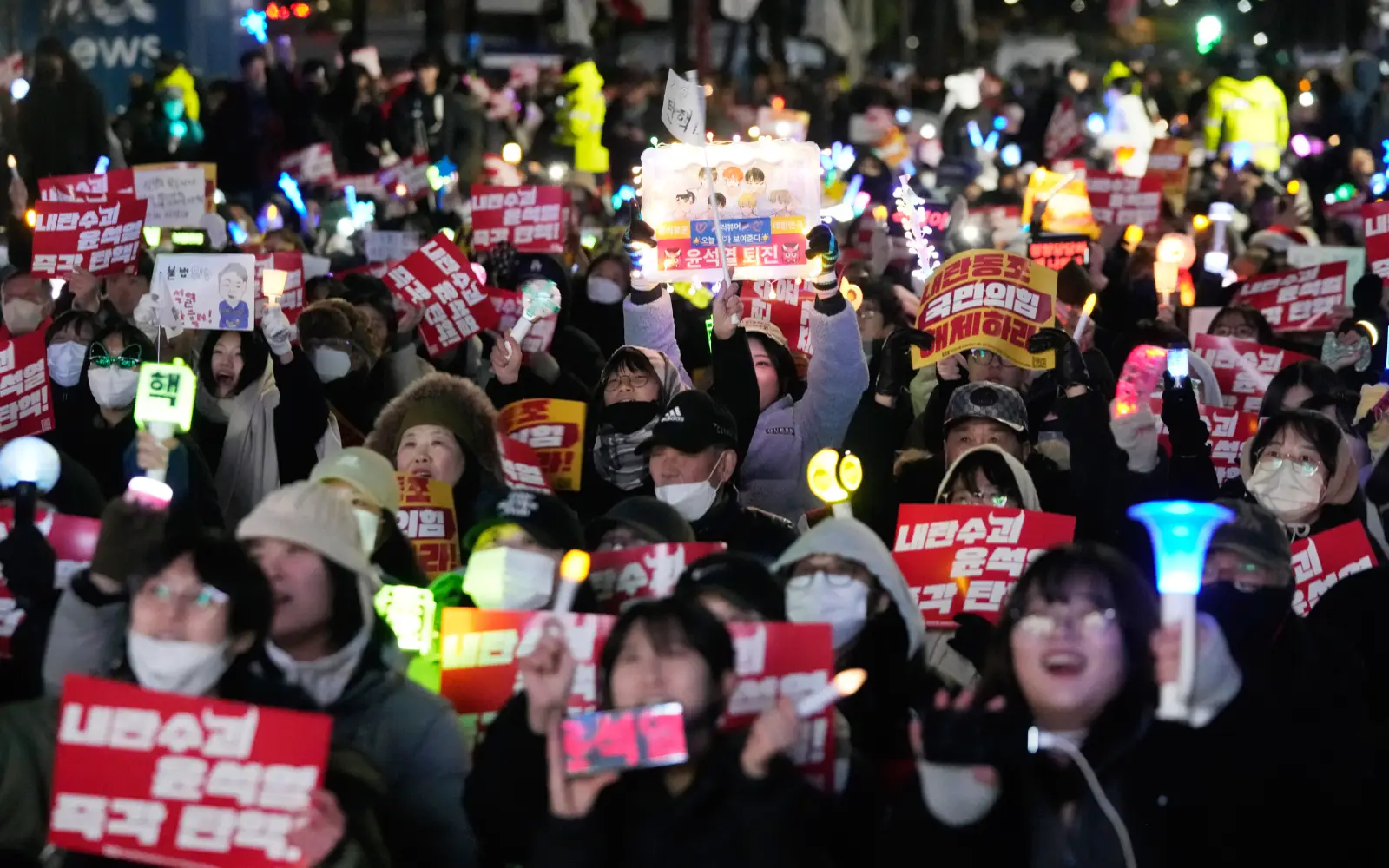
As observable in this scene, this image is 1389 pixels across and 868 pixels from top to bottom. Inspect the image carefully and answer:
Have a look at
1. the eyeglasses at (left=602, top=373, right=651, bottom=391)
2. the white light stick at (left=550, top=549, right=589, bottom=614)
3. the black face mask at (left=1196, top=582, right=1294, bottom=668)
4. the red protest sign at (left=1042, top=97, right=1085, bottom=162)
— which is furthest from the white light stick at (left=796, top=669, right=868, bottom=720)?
the red protest sign at (left=1042, top=97, right=1085, bottom=162)

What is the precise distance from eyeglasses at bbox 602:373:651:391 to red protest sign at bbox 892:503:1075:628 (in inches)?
59.2

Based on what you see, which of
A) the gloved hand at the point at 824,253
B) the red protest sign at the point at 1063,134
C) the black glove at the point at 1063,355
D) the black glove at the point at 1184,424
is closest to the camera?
the black glove at the point at 1063,355

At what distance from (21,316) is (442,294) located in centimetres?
180

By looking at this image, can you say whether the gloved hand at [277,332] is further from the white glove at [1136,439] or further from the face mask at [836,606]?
the face mask at [836,606]

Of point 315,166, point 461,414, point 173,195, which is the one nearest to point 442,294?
point 461,414

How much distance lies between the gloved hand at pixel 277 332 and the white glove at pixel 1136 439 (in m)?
2.89

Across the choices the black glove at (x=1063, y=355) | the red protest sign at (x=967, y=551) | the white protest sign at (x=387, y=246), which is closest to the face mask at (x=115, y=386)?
the red protest sign at (x=967, y=551)

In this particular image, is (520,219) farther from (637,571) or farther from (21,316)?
(637,571)

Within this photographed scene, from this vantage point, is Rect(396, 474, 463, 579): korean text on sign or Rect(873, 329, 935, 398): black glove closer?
Rect(396, 474, 463, 579): korean text on sign

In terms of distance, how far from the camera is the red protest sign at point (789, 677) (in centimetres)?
388

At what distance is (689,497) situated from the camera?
18.9 ft

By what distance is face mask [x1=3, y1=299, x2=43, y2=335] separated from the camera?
8.62m

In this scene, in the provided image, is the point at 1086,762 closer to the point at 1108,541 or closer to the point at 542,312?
the point at 1108,541

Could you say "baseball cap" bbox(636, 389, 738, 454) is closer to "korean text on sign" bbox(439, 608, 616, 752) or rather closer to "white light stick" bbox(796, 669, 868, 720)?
"korean text on sign" bbox(439, 608, 616, 752)
